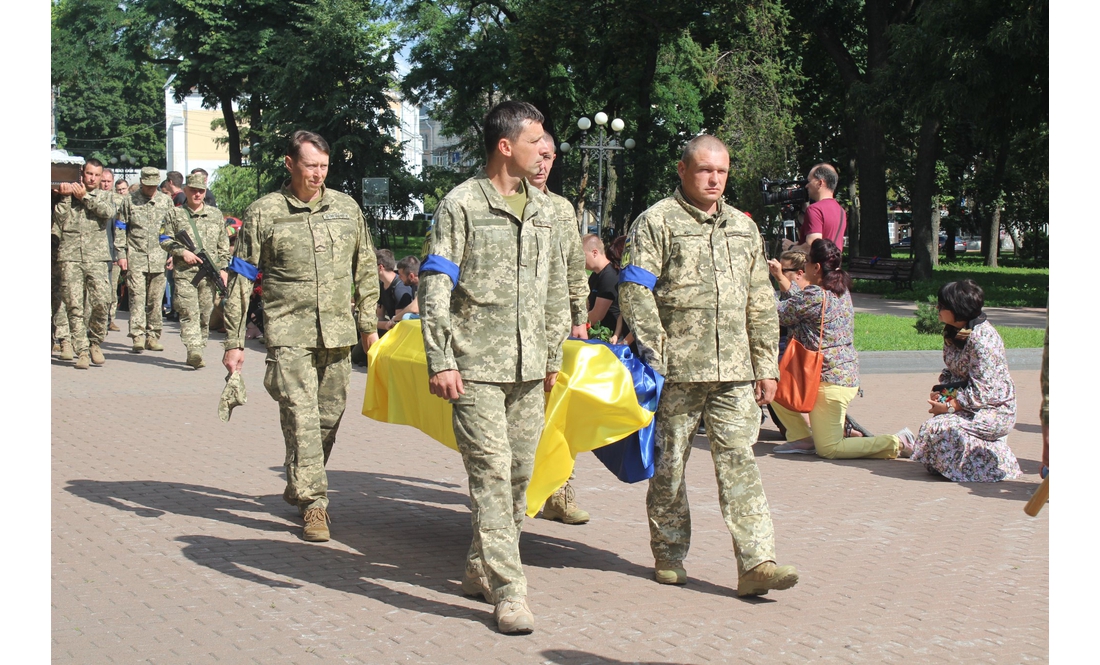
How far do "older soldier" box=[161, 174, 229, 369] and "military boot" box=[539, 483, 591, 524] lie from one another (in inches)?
319

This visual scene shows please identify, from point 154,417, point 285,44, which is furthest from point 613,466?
point 285,44

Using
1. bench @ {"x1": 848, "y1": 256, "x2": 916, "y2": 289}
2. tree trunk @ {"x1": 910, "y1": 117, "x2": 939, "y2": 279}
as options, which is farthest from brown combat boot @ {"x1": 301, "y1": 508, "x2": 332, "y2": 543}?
tree trunk @ {"x1": 910, "y1": 117, "x2": 939, "y2": 279}

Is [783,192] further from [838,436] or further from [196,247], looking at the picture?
[838,436]

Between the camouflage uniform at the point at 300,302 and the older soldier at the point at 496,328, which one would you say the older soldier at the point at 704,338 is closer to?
the older soldier at the point at 496,328

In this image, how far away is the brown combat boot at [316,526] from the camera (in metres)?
6.44

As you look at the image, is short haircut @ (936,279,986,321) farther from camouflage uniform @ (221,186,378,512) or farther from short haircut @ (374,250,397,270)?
short haircut @ (374,250,397,270)

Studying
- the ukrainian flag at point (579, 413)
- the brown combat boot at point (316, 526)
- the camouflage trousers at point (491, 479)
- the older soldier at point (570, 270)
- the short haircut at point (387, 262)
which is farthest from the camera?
the short haircut at point (387, 262)

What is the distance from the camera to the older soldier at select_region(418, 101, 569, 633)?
16.5 ft

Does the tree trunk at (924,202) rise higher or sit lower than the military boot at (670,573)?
higher

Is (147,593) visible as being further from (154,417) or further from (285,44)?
(285,44)

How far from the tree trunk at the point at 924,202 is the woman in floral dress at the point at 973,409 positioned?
902 inches

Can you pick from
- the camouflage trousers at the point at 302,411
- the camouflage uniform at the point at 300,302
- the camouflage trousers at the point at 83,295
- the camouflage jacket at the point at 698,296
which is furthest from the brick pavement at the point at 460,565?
the camouflage trousers at the point at 83,295

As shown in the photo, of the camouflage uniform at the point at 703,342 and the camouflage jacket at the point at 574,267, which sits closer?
the camouflage uniform at the point at 703,342

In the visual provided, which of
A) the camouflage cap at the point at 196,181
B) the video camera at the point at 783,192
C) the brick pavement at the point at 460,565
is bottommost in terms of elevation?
the brick pavement at the point at 460,565
